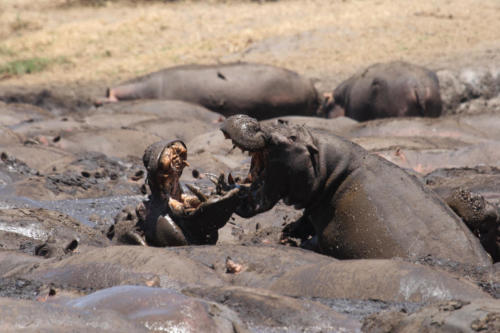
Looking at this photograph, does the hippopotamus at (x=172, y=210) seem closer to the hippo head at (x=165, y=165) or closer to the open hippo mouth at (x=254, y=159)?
the hippo head at (x=165, y=165)

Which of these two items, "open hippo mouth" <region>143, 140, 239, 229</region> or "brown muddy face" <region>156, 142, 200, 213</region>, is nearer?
"open hippo mouth" <region>143, 140, 239, 229</region>

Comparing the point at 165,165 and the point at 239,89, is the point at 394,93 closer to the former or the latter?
the point at 239,89

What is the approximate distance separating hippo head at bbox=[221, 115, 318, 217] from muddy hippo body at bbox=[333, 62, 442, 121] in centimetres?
841

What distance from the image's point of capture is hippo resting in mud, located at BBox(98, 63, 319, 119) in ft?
52.5

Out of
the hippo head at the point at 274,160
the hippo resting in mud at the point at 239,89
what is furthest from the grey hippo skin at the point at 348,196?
the hippo resting in mud at the point at 239,89

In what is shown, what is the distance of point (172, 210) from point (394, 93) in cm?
852

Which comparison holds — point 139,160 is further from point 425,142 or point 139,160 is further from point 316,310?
point 316,310

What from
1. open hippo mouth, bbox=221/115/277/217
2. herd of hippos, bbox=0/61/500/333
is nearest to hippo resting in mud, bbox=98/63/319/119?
herd of hippos, bbox=0/61/500/333

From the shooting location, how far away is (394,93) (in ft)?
46.9

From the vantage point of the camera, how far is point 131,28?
75.6 feet

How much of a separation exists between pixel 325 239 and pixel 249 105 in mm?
9803

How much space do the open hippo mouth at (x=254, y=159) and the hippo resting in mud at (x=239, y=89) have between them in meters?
9.71

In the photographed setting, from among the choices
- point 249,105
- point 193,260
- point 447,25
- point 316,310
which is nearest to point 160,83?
point 249,105

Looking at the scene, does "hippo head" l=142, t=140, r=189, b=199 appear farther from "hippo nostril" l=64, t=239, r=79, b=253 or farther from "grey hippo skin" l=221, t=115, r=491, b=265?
"hippo nostril" l=64, t=239, r=79, b=253
